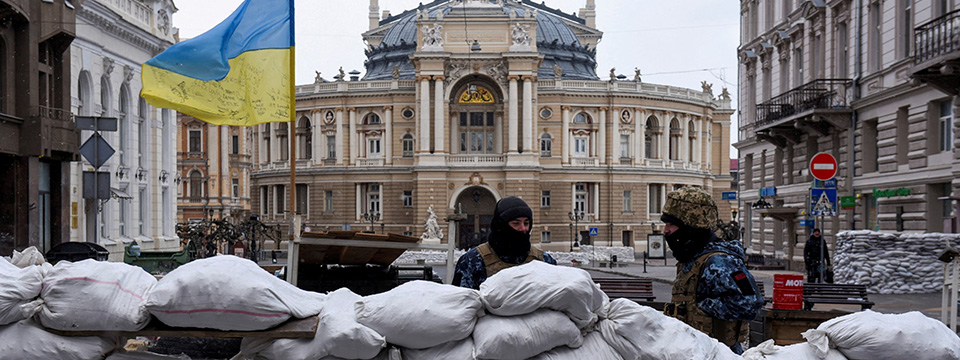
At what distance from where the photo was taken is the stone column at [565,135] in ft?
220

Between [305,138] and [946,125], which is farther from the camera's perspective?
[305,138]

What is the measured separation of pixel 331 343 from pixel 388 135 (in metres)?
62.9

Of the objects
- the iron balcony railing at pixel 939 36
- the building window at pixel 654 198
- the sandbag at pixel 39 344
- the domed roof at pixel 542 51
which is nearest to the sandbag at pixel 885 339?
the sandbag at pixel 39 344

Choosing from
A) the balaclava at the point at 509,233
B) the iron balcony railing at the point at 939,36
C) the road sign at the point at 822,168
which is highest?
the iron balcony railing at the point at 939,36

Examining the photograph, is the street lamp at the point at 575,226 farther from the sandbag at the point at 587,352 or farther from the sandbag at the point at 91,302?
the sandbag at the point at 91,302

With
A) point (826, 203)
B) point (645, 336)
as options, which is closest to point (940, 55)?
point (826, 203)

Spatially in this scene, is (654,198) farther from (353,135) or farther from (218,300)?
(218,300)

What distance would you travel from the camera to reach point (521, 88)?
65000 mm

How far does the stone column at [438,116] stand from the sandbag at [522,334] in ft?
197

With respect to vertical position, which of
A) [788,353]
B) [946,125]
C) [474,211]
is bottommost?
A: [474,211]

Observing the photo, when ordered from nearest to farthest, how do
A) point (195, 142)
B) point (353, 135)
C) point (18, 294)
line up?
point (18, 294) → point (353, 135) → point (195, 142)

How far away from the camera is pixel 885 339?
15.0 feet

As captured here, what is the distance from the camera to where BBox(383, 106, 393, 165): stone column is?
219 feet

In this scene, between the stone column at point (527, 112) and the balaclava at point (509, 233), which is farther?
the stone column at point (527, 112)
